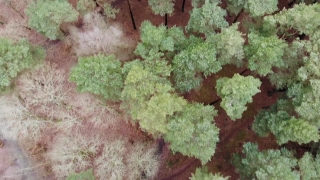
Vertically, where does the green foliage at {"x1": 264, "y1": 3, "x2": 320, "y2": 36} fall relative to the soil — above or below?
above

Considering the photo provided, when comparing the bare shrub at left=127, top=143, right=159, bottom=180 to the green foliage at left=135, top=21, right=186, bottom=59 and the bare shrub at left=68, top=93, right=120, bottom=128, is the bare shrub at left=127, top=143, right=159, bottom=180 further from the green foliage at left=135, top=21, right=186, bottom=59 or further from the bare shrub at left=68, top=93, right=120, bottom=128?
the green foliage at left=135, top=21, right=186, bottom=59

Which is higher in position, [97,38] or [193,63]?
[97,38]

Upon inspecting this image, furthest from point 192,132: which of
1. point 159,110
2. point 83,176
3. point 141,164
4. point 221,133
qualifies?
point 83,176

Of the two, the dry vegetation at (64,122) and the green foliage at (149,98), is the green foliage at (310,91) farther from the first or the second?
the dry vegetation at (64,122)

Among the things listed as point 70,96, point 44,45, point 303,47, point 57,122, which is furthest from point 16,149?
point 303,47

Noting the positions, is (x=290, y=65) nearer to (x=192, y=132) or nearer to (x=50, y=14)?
(x=192, y=132)

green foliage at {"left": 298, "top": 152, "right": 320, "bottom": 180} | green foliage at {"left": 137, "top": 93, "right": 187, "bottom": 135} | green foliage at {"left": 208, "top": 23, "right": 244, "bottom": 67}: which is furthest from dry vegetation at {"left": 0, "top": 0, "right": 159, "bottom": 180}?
green foliage at {"left": 298, "top": 152, "right": 320, "bottom": 180}

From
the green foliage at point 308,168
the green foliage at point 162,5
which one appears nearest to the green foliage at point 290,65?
the green foliage at point 308,168
